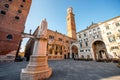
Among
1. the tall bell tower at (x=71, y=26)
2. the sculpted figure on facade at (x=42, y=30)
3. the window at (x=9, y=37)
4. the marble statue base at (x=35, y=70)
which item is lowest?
the marble statue base at (x=35, y=70)

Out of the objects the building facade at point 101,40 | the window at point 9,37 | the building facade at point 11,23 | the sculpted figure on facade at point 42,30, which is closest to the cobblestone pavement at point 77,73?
the sculpted figure on facade at point 42,30

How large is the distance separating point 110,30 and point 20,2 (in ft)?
112

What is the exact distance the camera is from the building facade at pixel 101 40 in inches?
834

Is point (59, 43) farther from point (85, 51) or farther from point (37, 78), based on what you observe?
point (37, 78)

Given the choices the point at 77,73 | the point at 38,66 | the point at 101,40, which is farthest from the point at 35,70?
the point at 101,40

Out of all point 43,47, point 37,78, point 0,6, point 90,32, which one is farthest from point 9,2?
point 90,32

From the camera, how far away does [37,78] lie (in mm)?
4398

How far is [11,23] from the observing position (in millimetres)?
18781

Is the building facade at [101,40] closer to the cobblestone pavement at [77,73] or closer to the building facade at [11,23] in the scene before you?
the cobblestone pavement at [77,73]

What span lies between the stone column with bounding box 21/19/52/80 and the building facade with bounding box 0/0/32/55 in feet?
54.7

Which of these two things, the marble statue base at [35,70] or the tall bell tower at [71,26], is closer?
the marble statue base at [35,70]

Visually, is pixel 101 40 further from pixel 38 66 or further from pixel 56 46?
pixel 38 66

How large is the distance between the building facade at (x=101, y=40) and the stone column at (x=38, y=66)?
24663mm

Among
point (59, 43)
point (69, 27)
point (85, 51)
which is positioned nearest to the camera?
point (85, 51)
